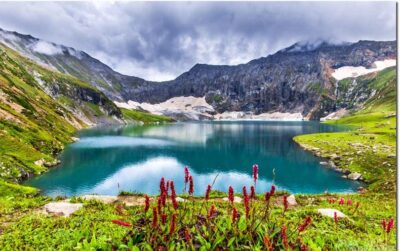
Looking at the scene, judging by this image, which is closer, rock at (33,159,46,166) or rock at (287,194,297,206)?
rock at (287,194,297,206)

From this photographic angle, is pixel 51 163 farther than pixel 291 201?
Yes

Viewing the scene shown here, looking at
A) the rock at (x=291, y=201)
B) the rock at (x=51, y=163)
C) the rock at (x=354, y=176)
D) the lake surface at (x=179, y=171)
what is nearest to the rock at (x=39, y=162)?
the rock at (x=51, y=163)

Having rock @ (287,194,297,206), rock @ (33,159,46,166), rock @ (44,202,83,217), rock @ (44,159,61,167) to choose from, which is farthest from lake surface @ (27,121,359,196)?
rock @ (44,202,83,217)

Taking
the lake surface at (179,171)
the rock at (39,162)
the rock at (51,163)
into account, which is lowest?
the lake surface at (179,171)

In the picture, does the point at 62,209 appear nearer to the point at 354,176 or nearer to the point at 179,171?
the point at 179,171

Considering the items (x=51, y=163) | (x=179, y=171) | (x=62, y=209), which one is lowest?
(x=179, y=171)

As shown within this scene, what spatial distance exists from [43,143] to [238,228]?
78.5 metres

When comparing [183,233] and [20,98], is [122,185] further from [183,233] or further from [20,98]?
[20,98]

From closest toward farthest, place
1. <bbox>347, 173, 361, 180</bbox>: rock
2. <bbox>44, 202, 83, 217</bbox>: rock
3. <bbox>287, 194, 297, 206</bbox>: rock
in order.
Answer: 1. <bbox>44, 202, 83, 217</bbox>: rock
2. <bbox>287, 194, 297, 206</bbox>: rock
3. <bbox>347, 173, 361, 180</bbox>: rock

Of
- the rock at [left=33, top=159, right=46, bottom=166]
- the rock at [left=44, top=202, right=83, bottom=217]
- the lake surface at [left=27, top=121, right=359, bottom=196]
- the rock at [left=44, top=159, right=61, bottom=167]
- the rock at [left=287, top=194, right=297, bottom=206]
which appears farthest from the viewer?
the rock at [left=44, top=159, right=61, bottom=167]

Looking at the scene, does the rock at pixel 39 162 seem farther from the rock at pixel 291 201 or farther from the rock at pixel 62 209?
the rock at pixel 291 201

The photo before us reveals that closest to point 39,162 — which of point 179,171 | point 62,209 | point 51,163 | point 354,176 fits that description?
point 51,163

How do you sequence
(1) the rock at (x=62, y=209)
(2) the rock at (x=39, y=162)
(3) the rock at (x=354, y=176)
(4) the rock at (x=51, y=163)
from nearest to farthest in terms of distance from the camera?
(1) the rock at (x=62, y=209)
(3) the rock at (x=354, y=176)
(2) the rock at (x=39, y=162)
(4) the rock at (x=51, y=163)

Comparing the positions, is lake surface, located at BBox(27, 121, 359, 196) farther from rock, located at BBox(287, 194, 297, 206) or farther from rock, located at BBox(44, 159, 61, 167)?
rock, located at BBox(287, 194, 297, 206)
